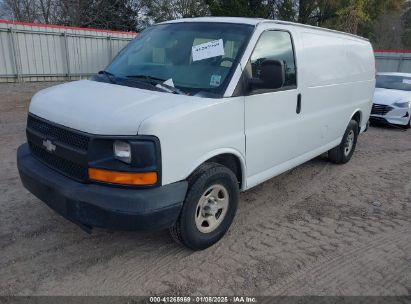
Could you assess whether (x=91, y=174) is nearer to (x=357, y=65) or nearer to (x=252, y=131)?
(x=252, y=131)

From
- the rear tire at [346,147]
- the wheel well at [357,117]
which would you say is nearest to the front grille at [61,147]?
the rear tire at [346,147]

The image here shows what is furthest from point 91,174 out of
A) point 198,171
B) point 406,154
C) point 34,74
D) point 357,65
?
point 34,74

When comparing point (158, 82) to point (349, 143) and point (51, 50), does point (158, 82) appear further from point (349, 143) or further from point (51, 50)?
point (51, 50)

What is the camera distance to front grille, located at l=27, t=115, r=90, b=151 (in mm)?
2967

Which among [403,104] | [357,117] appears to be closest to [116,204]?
[357,117]

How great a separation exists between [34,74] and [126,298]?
13.2m

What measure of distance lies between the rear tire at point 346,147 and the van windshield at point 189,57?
3.27 metres

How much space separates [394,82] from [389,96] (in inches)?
53.8

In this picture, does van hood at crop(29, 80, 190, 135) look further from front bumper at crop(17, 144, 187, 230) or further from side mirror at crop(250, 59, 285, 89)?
side mirror at crop(250, 59, 285, 89)

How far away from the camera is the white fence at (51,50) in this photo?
1302 cm

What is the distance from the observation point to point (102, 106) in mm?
3061

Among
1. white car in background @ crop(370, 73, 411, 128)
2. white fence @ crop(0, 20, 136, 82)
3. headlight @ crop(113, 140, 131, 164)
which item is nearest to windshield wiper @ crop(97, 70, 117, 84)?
headlight @ crop(113, 140, 131, 164)

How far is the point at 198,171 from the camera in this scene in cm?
326

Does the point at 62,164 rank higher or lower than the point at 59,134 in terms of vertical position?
lower
